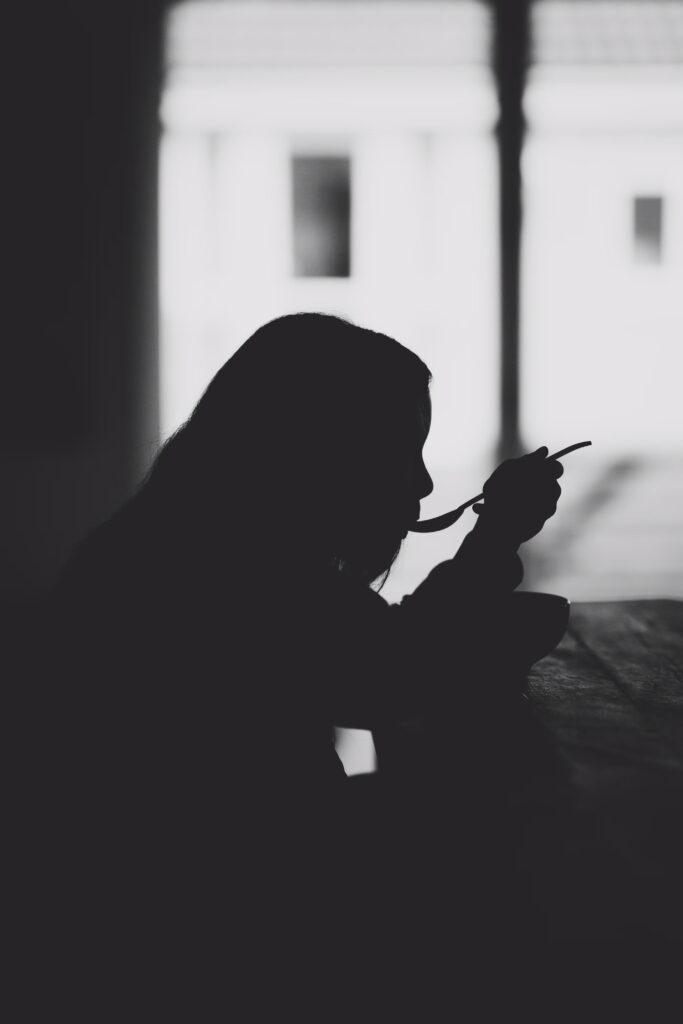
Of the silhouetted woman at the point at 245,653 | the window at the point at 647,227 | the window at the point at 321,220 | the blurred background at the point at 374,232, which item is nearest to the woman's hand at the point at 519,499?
the silhouetted woman at the point at 245,653

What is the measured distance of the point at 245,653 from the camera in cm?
66

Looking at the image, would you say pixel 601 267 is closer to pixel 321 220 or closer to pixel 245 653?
pixel 321 220

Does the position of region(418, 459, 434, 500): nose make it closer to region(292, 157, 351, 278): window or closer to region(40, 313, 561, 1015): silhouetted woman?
region(40, 313, 561, 1015): silhouetted woman

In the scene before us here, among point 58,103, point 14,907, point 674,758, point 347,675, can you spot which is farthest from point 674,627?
point 58,103

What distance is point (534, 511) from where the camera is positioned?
79cm

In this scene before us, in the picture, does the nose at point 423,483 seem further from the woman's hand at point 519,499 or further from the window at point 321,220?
the window at point 321,220

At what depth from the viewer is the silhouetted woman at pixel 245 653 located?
0.65m

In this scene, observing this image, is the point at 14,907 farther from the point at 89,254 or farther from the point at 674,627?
the point at 89,254

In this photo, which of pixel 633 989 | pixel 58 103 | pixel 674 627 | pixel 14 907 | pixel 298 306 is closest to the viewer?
pixel 633 989

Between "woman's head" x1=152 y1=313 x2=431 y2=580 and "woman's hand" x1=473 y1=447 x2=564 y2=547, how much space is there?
0.07m

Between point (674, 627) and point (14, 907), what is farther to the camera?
point (674, 627)

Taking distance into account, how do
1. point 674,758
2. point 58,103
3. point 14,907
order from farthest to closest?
point 58,103 → point 674,758 → point 14,907

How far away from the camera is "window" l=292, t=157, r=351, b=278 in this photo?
10.2ft

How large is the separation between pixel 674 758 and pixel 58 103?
2933 millimetres
